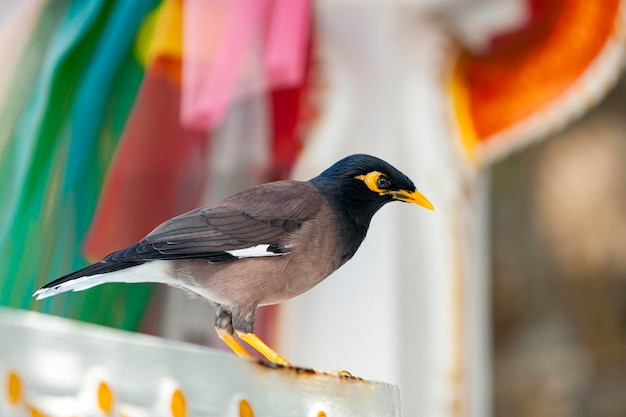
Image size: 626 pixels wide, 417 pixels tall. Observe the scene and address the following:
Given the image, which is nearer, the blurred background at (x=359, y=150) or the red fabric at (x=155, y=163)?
the blurred background at (x=359, y=150)

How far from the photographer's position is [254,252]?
0.97ft

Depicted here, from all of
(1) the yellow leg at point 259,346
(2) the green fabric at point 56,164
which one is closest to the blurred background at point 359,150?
(2) the green fabric at point 56,164

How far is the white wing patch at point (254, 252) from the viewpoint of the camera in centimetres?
29

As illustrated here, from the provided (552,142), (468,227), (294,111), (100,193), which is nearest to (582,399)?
(552,142)

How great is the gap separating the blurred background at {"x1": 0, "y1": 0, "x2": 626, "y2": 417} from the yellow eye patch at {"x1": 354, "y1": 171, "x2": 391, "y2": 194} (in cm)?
22

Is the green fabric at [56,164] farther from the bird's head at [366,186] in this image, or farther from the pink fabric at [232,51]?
the bird's head at [366,186]

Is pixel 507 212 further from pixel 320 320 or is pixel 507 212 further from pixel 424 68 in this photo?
pixel 320 320

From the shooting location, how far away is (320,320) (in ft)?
3.23

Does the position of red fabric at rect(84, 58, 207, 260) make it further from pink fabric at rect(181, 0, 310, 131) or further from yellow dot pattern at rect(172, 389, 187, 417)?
yellow dot pattern at rect(172, 389, 187, 417)

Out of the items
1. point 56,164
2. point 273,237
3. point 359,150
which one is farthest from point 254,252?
point 359,150

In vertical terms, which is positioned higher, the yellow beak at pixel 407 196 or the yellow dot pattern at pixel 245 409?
the yellow beak at pixel 407 196

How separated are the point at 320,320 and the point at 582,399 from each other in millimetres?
1061

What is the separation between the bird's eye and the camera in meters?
0.29

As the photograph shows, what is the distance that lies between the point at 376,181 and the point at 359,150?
0.72m
